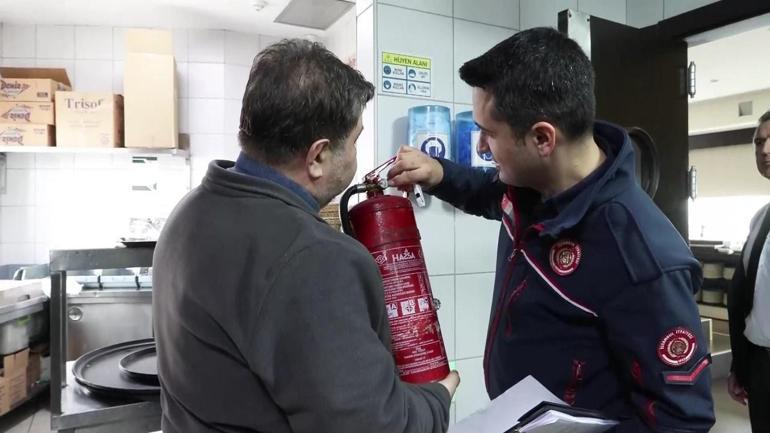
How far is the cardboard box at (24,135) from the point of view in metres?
3.24

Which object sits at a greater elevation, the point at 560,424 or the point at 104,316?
the point at 560,424

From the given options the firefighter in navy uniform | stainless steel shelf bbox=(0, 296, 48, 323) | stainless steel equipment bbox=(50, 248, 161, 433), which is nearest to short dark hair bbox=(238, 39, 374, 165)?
the firefighter in navy uniform

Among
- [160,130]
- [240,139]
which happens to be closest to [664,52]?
[240,139]

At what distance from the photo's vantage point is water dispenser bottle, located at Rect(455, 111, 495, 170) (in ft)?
5.28

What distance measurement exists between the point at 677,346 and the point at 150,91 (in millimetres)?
3446

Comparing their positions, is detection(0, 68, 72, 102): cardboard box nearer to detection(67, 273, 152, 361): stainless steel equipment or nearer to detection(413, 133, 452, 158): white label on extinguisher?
detection(67, 273, 152, 361): stainless steel equipment

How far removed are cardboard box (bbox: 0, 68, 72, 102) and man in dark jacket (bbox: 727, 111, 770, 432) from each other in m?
3.86

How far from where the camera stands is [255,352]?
630 millimetres

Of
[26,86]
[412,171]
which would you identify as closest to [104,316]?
[26,86]

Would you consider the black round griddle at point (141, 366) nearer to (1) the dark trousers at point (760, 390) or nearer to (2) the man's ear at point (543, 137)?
(2) the man's ear at point (543, 137)

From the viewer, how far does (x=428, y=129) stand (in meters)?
1.51

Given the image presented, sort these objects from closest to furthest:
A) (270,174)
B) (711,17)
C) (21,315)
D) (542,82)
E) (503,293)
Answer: (270,174) → (542,82) → (503,293) → (711,17) → (21,315)

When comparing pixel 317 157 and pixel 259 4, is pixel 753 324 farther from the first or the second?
pixel 259 4

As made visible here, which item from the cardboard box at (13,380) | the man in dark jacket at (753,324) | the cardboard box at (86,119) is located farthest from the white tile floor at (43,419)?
the cardboard box at (86,119)
